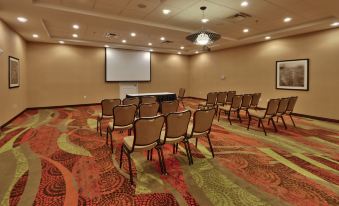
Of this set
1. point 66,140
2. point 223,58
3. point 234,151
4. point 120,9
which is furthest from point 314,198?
point 223,58

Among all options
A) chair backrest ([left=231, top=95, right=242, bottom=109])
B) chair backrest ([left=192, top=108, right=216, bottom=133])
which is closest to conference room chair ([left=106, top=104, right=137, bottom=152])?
chair backrest ([left=192, top=108, right=216, bottom=133])

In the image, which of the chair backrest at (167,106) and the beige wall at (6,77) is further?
the beige wall at (6,77)

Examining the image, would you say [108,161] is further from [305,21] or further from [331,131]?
[305,21]

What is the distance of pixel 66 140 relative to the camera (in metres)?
4.65

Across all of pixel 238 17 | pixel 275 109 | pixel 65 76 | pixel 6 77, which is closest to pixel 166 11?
pixel 238 17

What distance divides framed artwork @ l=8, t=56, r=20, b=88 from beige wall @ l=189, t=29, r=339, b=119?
970 centimetres

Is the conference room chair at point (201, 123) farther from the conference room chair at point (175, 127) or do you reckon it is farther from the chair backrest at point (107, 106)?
the chair backrest at point (107, 106)

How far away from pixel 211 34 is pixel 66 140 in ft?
14.6

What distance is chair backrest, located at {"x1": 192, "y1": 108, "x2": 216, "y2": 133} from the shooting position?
340 centimetres

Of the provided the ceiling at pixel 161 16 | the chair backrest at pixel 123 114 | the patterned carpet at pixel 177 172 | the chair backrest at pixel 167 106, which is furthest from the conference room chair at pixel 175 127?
the ceiling at pixel 161 16

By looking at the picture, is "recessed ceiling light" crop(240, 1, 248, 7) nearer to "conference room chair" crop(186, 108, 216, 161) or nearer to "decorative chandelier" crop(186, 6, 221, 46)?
"decorative chandelier" crop(186, 6, 221, 46)

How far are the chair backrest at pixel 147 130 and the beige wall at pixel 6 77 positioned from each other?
5109mm

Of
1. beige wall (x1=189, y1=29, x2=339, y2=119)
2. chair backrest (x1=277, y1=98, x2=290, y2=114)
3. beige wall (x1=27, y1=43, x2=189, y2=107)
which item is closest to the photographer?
chair backrest (x1=277, y1=98, x2=290, y2=114)

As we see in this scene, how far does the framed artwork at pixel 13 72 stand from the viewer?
6.33 meters
